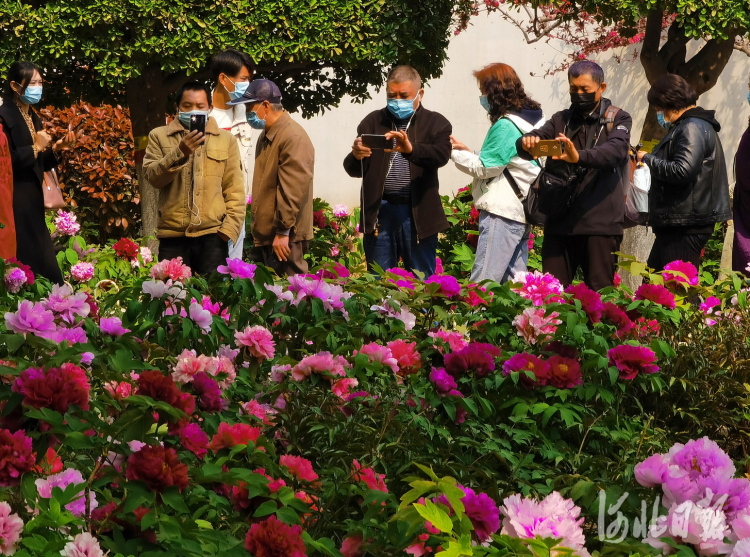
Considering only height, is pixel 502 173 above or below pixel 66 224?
above

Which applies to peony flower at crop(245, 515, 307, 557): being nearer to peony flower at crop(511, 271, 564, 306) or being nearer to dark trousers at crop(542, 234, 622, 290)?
peony flower at crop(511, 271, 564, 306)

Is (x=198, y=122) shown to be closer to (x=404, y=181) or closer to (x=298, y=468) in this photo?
(x=404, y=181)

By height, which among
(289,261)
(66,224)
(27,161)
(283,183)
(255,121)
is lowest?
(289,261)

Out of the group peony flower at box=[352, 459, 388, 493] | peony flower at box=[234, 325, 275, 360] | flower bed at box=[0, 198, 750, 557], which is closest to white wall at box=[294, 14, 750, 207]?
flower bed at box=[0, 198, 750, 557]

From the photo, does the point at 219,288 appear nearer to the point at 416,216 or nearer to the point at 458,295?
the point at 458,295

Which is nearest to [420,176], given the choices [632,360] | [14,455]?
[632,360]

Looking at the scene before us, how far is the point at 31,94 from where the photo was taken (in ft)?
17.8

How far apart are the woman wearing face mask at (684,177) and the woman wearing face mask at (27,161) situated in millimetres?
3324

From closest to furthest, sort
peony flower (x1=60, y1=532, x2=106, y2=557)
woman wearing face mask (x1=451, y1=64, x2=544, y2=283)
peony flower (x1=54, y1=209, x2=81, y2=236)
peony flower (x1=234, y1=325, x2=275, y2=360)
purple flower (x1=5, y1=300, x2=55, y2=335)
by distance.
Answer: peony flower (x1=60, y1=532, x2=106, y2=557) < purple flower (x1=5, y1=300, x2=55, y2=335) < peony flower (x1=234, y1=325, x2=275, y2=360) < woman wearing face mask (x1=451, y1=64, x2=544, y2=283) < peony flower (x1=54, y1=209, x2=81, y2=236)

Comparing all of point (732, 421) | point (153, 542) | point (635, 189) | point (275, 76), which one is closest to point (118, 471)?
point (153, 542)

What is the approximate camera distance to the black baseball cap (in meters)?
5.36

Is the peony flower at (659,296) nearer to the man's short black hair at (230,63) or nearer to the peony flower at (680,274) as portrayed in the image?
the peony flower at (680,274)

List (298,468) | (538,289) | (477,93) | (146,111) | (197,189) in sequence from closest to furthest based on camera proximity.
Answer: (298,468)
(538,289)
(197,189)
(146,111)
(477,93)

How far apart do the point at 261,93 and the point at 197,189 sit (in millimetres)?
703
